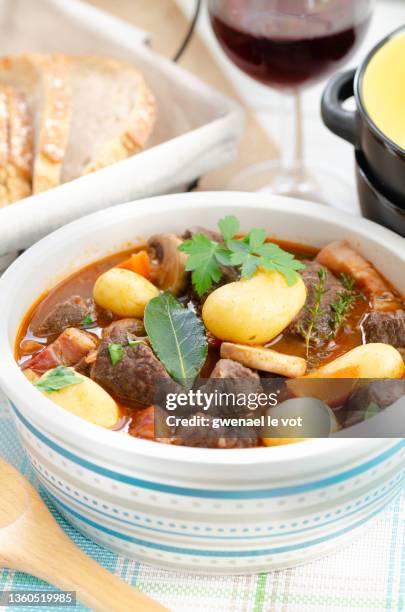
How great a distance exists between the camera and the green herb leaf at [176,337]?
2.02 m

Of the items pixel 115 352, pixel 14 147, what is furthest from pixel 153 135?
pixel 115 352

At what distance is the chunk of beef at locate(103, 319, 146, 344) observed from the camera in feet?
6.74

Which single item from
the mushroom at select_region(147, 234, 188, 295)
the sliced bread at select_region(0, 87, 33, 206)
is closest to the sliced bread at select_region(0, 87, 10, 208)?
the sliced bread at select_region(0, 87, 33, 206)

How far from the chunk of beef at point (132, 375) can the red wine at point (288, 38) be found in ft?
4.18

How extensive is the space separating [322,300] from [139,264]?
1.62ft

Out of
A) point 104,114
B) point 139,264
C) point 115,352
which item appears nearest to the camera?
point 115,352

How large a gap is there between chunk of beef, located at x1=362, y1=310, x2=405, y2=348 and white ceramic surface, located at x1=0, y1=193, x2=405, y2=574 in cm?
31

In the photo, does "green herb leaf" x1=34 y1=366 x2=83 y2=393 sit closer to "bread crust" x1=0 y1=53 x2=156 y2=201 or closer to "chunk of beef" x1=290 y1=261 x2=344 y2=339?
"chunk of beef" x1=290 y1=261 x2=344 y2=339

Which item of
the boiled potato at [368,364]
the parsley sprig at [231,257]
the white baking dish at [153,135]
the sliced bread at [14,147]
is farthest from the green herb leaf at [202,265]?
the sliced bread at [14,147]

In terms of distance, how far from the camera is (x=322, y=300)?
7.25ft

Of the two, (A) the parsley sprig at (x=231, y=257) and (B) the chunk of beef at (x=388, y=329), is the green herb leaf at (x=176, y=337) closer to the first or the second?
(A) the parsley sprig at (x=231, y=257)

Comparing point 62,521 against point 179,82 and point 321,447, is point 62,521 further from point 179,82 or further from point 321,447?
point 179,82

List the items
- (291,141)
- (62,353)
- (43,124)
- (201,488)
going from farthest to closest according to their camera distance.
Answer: (291,141) < (43,124) < (62,353) < (201,488)

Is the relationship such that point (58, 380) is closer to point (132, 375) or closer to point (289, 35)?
point (132, 375)
